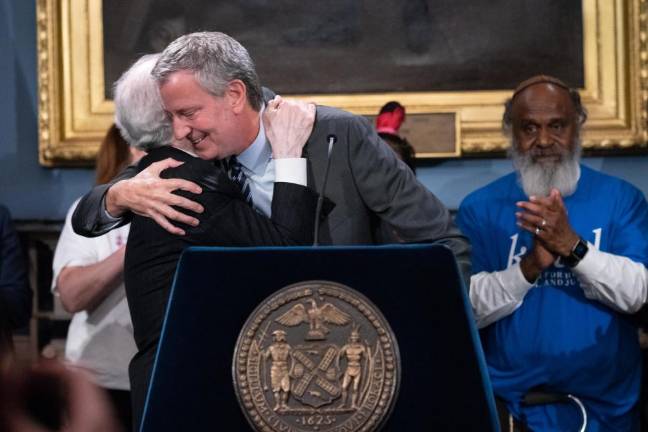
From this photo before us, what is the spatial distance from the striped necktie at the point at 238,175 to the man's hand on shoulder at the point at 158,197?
0.68ft

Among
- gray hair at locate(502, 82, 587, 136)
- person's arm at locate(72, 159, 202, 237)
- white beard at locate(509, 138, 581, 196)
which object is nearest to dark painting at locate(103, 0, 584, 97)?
gray hair at locate(502, 82, 587, 136)

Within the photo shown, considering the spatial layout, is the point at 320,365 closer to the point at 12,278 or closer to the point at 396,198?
the point at 396,198

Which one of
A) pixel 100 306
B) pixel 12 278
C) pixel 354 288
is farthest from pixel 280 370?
pixel 12 278

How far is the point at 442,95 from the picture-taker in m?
4.80

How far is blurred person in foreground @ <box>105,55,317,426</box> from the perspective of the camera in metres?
2.28

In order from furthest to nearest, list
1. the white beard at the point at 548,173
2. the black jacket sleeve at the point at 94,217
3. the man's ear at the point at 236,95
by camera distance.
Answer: the white beard at the point at 548,173
the black jacket sleeve at the point at 94,217
the man's ear at the point at 236,95

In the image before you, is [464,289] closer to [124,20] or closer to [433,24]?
[433,24]

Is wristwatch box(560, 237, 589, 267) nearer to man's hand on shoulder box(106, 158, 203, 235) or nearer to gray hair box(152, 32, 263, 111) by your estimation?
gray hair box(152, 32, 263, 111)

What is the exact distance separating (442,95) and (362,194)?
2.31m

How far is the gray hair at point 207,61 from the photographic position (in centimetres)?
243

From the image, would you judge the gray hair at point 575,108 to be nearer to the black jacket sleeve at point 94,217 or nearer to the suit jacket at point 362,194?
the suit jacket at point 362,194

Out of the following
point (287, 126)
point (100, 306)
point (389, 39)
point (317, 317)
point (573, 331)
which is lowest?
point (573, 331)

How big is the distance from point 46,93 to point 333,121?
2.64m

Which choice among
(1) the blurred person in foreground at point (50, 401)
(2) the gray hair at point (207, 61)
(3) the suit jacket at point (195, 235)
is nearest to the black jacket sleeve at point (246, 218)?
(3) the suit jacket at point (195, 235)
